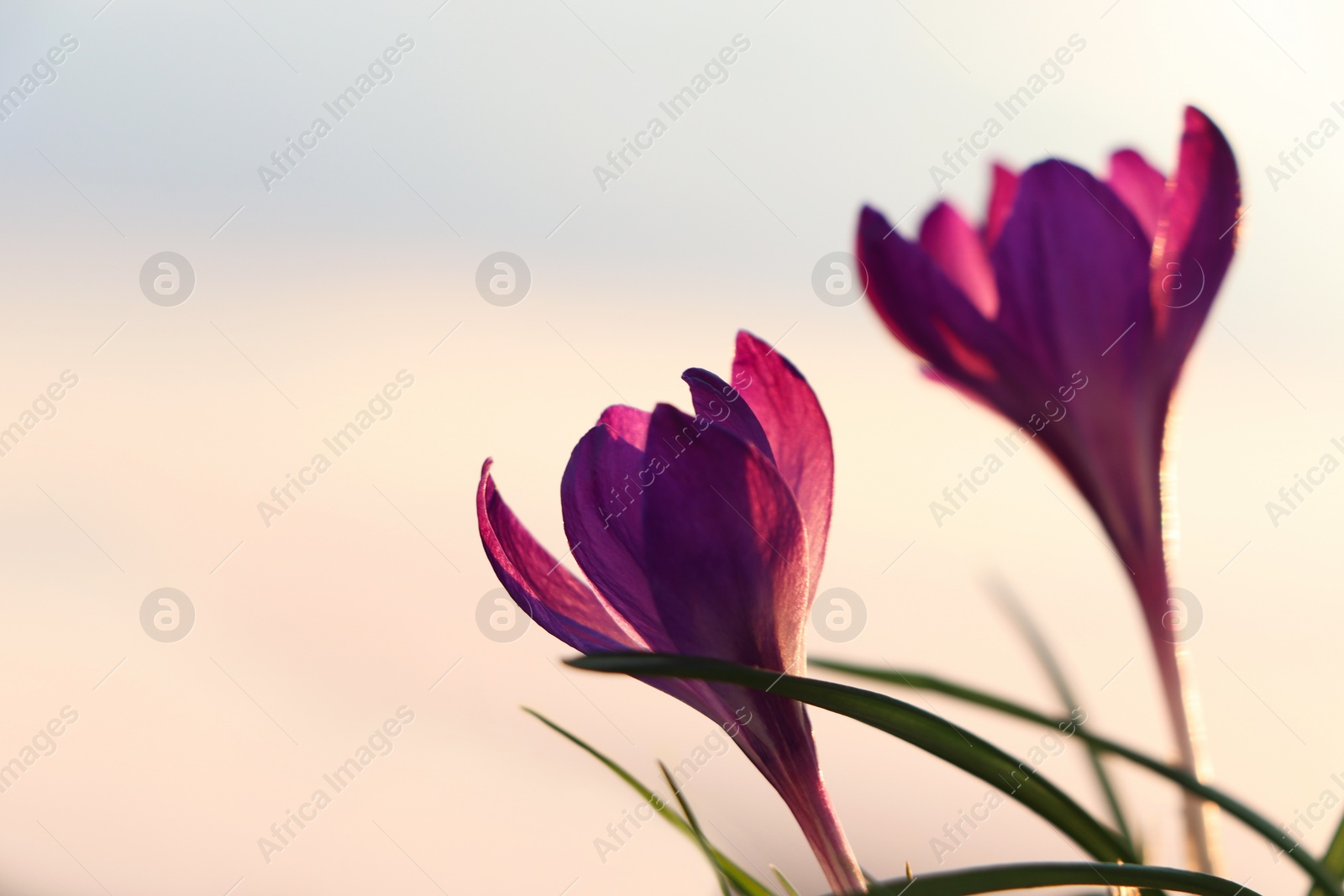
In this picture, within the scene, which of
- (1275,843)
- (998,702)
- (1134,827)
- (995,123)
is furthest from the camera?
(995,123)

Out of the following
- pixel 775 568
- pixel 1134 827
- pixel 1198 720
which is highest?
pixel 775 568

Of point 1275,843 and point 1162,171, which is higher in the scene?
point 1162,171

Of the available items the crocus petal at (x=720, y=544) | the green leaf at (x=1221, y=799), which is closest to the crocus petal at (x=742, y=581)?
the crocus petal at (x=720, y=544)

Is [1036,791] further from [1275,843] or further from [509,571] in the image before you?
[509,571]

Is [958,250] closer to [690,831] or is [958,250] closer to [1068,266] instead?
[1068,266]

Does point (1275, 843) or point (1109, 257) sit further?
point (1109, 257)

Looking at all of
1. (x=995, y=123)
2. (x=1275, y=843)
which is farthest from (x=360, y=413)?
(x=1275, y=843)

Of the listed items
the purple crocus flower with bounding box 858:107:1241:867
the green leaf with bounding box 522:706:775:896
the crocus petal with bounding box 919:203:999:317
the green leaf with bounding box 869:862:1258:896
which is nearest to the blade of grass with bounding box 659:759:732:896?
the green leaf with bounding box 522:706:775:896

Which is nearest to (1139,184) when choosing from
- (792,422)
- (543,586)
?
(792,422)
